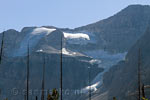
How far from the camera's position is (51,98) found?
208 ft
